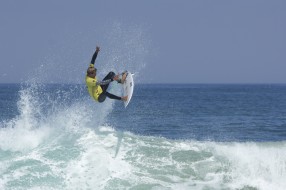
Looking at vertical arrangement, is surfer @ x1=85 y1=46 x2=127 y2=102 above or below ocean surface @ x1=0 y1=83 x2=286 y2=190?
above

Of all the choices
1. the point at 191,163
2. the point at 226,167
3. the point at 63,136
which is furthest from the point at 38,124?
the point at 226,167

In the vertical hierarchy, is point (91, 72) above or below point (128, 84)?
above

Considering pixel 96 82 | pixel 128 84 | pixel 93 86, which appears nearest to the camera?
pixel 96 82

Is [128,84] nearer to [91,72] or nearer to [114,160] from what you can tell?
[91,72]

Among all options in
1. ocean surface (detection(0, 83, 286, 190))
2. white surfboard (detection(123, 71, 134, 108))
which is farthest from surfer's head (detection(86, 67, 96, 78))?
ocean surface (detection(0, 83, 286, 190))

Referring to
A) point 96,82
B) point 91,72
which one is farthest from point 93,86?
point 91,72

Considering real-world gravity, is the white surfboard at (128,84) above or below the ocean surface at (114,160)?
above

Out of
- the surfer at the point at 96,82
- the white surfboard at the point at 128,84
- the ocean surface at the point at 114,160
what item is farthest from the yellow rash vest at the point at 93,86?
the ocean surface at the point at 114,160

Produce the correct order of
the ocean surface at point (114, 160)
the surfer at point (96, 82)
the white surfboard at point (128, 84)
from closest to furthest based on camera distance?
the ocean surface at point (114, 160) → the surfer at point (96, 82) → the white surfboard at point (128, 84)

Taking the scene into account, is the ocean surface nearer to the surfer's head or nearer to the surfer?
the surfer

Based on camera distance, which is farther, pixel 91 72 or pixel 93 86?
pixel 93 86

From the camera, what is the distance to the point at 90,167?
12062 mm

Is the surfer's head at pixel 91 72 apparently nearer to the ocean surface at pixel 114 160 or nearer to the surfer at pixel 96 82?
the surfer at pixel 96 82

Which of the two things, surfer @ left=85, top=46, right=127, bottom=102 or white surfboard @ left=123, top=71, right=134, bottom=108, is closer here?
surfer @ left=85, top=46, right=127, bottom=102
